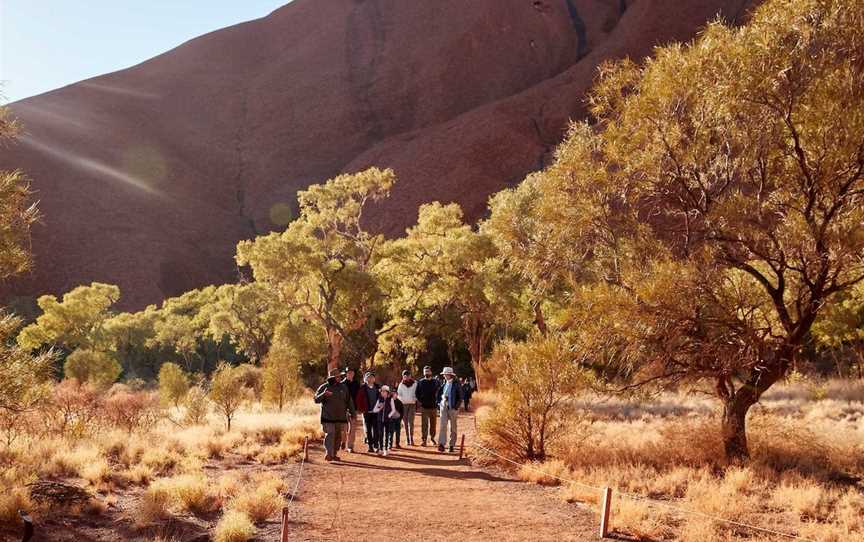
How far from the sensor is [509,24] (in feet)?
310

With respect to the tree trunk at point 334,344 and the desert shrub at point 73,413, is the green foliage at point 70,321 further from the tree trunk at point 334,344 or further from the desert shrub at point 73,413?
the desert shrub at point 73,413

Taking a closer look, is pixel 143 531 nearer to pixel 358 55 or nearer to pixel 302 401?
pixel 302 401

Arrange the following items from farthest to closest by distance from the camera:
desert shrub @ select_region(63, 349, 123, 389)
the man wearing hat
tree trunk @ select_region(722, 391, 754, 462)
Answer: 1. desert shrub @ select_region(63, 349, 123, 389)
2. the man wearing hat
3. tree trunk @ select_region(722, 391, 754, 462)

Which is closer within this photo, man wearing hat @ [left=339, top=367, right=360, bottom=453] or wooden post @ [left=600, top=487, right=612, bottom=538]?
wooden post @ [left=600, top=487, right=612, bottom=538]

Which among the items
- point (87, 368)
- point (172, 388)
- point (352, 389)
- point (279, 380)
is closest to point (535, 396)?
point (352, 389)

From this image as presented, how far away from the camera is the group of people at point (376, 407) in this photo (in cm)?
1245

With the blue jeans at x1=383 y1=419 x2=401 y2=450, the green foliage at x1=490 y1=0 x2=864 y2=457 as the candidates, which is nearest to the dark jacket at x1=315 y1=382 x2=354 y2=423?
the blue jeans at x1=383 y1=419 x2=401 y2=450

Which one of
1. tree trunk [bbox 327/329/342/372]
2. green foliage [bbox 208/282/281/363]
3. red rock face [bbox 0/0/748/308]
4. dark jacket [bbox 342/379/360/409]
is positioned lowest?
dark jacket [bbox 342/379/360/409]

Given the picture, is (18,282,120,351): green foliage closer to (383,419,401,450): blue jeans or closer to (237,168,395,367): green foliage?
(237,168,395,367): green foliage

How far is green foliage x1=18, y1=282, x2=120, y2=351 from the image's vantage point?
4222cm

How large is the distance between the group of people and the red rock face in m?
48.8

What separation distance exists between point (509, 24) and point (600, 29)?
43.3ft

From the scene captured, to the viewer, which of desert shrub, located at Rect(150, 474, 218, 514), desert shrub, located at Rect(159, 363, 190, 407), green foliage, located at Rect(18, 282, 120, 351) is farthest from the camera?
green foliage, located at Rect(18, 282, 120, 351)

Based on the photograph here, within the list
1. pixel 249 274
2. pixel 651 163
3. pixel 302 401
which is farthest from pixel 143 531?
pixel 249 274
